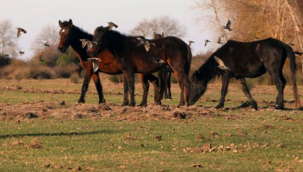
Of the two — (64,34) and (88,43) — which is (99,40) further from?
(64,34)

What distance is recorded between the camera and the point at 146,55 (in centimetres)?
2097

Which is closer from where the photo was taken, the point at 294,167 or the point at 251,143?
the point at 294,167

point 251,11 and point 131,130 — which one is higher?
point 251,11

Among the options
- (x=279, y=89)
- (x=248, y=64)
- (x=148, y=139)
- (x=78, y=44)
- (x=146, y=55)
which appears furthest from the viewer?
(x=78, y=44)

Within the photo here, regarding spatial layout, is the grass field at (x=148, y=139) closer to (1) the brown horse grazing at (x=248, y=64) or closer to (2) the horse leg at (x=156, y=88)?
(1) the brown horse grazing at (x=248, y=64)

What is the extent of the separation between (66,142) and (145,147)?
155cm

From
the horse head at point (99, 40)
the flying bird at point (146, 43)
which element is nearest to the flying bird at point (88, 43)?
the horse head at point (99, 40)

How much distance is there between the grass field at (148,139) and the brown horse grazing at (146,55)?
180cm

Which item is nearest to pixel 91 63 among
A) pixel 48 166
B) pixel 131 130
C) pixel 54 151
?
pixel 131 130

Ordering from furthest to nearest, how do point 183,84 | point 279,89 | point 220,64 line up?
point 183,84, point 220,64, point 279,89

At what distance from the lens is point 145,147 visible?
11.7 metres

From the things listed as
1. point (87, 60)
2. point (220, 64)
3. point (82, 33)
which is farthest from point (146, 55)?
point (82, 33)

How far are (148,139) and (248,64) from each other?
849 centimetres

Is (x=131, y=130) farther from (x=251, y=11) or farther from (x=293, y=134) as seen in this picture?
(x=251, y=11)
